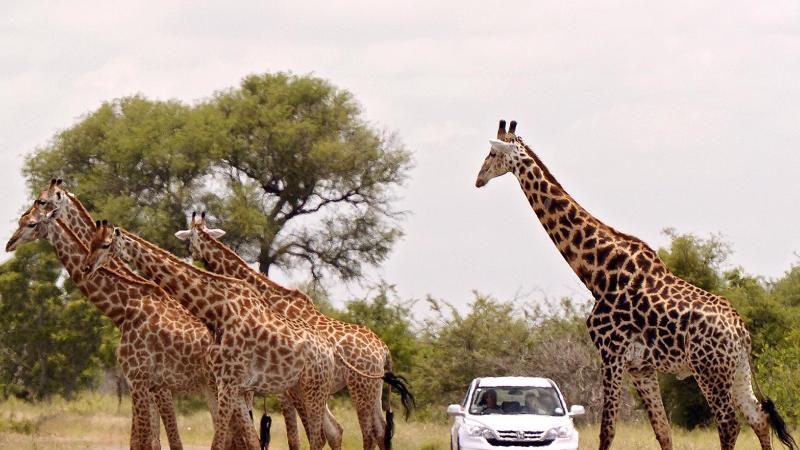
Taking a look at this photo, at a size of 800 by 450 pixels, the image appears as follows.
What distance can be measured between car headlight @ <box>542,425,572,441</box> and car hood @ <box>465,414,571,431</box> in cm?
4

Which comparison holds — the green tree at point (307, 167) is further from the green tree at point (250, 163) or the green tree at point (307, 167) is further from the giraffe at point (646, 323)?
the giraffe at point (646, 323)

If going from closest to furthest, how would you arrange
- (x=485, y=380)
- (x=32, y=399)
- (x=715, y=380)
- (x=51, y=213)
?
(x=715, y=380) → (x=485, y=380) → (x=51, y=213) → (x=32, y=399)

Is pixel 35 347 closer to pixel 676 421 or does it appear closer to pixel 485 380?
pixel 676 421

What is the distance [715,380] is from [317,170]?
27.8 m

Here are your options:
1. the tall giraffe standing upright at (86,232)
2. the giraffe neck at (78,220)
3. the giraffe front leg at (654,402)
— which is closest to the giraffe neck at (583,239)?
the giraffe front leg at (654,402)

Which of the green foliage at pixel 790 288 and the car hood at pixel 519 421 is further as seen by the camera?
the green foliage at pixel 790 288

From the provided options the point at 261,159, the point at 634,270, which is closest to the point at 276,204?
the point at 261,159

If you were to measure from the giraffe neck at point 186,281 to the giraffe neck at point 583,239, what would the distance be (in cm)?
376

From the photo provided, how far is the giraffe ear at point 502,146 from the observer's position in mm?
19938

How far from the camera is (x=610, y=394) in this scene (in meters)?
19.0

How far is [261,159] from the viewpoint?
151 ft

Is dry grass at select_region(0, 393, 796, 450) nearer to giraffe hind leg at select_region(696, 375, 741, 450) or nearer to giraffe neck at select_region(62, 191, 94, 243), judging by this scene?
giraffe neck at select_region(62, 191, 94, 243)

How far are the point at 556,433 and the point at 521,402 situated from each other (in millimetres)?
1174

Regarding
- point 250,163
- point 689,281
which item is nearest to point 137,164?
point 250,163
